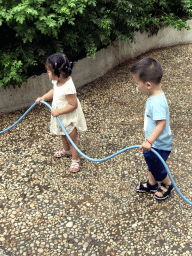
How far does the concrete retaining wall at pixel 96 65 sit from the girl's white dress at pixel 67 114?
1.44m

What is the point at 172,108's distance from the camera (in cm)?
458

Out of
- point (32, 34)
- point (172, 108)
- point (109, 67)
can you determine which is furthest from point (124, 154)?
point (109, 67)

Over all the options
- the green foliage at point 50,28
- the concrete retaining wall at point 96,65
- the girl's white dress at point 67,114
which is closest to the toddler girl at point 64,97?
the girl's white dress at point 67,114

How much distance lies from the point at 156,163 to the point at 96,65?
3.10 meters

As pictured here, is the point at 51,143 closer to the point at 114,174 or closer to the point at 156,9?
the point at 114,174

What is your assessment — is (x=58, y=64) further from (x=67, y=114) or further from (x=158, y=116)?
A: (x=158, y=116)

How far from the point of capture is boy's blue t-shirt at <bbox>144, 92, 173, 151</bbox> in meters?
2.32

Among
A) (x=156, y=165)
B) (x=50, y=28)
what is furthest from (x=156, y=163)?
(x=50, y=28)

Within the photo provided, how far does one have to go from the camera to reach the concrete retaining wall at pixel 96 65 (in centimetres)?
441

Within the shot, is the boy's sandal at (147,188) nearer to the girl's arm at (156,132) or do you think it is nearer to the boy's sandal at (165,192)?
the boy's sandal at (165,192)

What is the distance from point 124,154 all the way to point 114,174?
0.40m

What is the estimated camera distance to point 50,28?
388 centimetres

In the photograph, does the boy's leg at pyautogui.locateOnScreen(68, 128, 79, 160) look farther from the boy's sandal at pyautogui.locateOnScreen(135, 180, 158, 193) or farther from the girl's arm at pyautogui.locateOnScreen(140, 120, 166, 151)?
the girl's arm at pyautogui.locateOnScreen(140, 120, 166, 151)

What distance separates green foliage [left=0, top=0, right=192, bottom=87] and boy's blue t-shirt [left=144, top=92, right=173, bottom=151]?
6.56 ft
